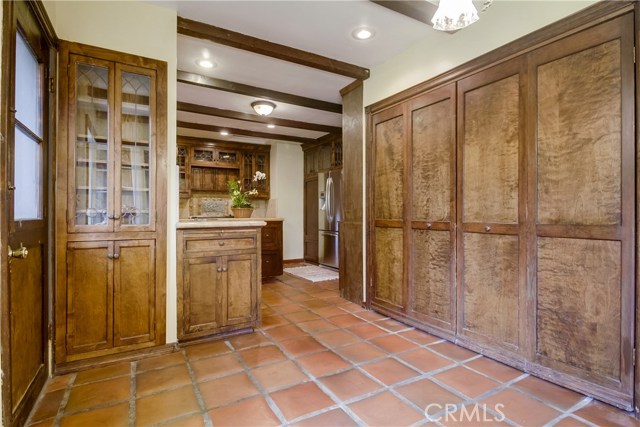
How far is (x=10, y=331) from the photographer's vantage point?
4.75ft

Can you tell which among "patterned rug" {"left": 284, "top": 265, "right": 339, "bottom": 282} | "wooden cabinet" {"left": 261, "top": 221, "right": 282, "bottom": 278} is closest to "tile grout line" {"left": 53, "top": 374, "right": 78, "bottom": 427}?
"wooden cabinet" {"left": 261, "top": 221, "right": 282, "bottom": 278}

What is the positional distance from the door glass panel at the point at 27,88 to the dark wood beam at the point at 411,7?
2236 millimetres

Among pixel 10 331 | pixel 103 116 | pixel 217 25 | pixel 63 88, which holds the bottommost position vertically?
pixel 10 331

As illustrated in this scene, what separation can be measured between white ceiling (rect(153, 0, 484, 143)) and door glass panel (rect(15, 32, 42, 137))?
3.48ft

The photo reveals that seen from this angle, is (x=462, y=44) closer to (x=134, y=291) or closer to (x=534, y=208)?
(x=534, y=208)

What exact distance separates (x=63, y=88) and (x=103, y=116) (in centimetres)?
28

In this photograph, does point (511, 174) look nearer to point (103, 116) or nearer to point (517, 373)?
point (517, 373)

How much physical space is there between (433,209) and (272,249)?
10.4 ft

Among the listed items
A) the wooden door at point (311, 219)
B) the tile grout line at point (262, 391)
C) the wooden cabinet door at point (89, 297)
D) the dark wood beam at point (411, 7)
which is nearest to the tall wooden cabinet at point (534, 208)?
the dark wood beam at point (411, 7)

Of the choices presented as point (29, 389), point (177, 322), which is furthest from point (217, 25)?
point (29, 389)

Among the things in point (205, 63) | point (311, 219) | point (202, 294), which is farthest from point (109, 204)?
point (311, 219)

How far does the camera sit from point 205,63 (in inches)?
136

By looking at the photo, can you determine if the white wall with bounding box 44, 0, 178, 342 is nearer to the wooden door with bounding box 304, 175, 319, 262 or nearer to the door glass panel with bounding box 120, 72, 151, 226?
the door glass panel with bounding box 120, 72, 151, 226

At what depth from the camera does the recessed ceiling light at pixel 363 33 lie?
2841 millimetres
